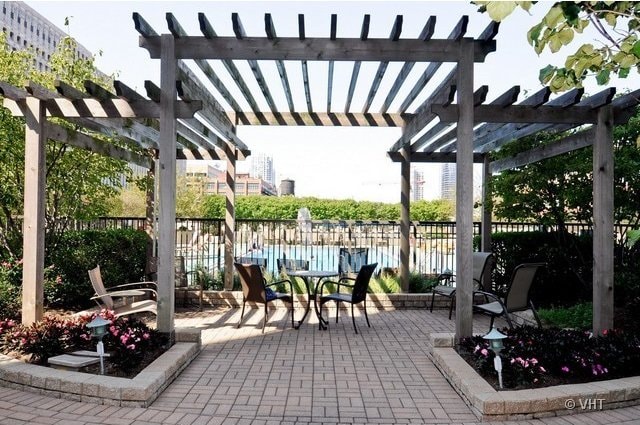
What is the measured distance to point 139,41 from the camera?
15.0ft

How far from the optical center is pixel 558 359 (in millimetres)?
3785

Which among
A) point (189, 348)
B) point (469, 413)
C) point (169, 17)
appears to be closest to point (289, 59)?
point (169, 17)

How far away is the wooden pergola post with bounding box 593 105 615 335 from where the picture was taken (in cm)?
468

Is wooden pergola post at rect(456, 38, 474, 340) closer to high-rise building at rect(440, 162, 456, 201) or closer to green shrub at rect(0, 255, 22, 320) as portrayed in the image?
high-rise building at rect(440, 162, 456, 201)

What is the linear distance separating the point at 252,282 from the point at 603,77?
4360 mm

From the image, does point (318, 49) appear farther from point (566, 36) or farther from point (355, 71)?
point (566, 36)

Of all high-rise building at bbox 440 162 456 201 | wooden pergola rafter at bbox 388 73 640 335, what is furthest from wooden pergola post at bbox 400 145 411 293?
wooden pergola rafter at bbox 388 73 640 335

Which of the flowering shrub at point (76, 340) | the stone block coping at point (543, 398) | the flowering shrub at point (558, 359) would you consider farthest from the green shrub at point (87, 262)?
the stone block coping at point (543, 398)

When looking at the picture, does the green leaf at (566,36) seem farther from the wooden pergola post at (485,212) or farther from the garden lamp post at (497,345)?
the wooden pergola post at (485,212)

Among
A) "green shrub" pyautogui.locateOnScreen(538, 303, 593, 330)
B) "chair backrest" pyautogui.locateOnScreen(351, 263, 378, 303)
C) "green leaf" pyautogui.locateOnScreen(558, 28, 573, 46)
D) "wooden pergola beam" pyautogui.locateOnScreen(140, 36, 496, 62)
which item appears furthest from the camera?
"chair backrest" pyautogui.locateOnScreen(351, 263, 378, 303)

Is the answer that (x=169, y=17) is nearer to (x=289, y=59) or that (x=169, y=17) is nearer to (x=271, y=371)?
(x=289, y=59)

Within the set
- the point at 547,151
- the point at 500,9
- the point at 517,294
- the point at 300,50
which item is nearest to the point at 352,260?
the point at 517,294

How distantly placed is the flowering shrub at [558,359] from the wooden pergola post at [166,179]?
2.75 metres

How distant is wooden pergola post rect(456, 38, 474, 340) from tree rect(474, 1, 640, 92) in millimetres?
2196
